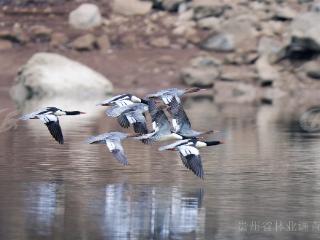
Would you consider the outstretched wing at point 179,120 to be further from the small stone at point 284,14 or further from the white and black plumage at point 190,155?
the small stone at point 284,14

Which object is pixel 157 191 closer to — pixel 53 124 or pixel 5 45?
pixel 53 124

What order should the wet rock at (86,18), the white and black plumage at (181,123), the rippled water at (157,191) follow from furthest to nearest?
the wet rock at (86,18)
the white and black plumage at (181,123)
the rippled water at (157,191)

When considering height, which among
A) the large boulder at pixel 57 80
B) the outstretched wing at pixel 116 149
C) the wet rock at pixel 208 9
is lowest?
the outstretched wing at pixel 116 149

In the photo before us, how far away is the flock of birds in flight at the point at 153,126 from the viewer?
1691 centimetres

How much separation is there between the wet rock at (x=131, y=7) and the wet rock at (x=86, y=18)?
3.63 feet

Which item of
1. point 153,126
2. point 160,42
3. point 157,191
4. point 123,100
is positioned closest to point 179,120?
point 153,126

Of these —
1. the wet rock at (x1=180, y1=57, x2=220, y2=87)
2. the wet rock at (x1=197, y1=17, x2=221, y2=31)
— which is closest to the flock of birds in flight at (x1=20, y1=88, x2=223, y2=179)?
the wet rock at (x1=180, y1=57, x2=220, y2=87)

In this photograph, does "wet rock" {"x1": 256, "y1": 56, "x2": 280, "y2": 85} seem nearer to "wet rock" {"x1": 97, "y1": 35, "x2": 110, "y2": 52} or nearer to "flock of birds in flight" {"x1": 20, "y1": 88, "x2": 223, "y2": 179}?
"wet rock" {"x1": 97, "y1": 35, "x2": 110, "y2": 52}

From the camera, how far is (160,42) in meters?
44.3

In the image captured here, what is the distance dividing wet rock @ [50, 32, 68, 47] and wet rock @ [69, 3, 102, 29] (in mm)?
962

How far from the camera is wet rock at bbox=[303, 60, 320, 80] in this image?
3991 cm

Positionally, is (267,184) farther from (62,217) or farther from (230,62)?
→ (230,62)

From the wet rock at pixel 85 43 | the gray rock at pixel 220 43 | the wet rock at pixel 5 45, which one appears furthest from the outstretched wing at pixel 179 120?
the wet rock at pixel 5 45

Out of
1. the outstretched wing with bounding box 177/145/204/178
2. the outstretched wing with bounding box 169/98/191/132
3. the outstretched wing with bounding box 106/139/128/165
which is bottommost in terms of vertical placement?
the outstretched wing with bounding box 177/145/204/178
